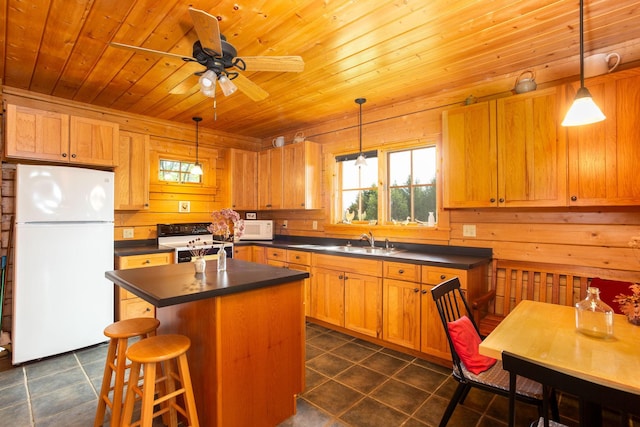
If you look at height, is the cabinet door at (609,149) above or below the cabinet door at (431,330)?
above

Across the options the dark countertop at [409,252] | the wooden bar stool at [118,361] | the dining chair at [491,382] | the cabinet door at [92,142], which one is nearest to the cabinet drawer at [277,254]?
the dark countertop at [409,252]

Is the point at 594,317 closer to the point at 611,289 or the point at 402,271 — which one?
the point at 611,289

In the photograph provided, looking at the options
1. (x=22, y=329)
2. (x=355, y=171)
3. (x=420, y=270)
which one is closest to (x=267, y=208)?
(x=355, y=171)

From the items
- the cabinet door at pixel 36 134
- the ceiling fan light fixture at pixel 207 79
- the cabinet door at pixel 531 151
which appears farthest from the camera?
the cabinet door at pixel 36 134

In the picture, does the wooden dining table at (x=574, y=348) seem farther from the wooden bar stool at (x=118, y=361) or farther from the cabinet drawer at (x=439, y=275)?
the wooden bar stool at (x=118, y=361)

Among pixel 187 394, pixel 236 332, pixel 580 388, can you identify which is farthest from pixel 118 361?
pixel 580 388

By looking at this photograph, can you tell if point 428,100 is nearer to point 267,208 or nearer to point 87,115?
point 267,208

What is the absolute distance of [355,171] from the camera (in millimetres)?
4160

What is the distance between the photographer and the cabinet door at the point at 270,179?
177 inches

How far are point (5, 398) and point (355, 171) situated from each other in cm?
370

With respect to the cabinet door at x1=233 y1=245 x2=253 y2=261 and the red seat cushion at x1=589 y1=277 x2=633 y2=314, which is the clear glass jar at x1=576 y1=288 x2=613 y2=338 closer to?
the red seat cushion at x1=589 y1=277 x2=633 y2=314

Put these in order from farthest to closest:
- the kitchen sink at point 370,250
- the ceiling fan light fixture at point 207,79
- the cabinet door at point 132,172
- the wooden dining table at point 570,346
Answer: the cabinet door at point 132,172
the kitchen sink at point 370,250
the ceiling fan light fixture at point 207,79
the wooden dining table at point 570,346

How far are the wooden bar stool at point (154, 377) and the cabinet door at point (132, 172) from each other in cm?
242

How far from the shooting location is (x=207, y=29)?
160 centimetres
